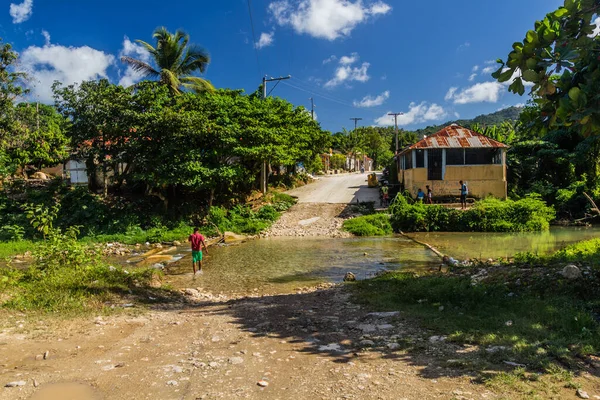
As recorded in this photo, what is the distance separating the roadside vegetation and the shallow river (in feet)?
10.8

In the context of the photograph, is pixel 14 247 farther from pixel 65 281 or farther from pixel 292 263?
pixel 292 263

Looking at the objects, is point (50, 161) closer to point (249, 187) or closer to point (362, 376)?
point (249, 187)

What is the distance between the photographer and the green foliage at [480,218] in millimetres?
21406

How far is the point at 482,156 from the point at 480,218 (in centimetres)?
681

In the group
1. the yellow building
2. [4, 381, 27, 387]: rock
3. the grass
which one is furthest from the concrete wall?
[4, 381, 27, 387]: rock

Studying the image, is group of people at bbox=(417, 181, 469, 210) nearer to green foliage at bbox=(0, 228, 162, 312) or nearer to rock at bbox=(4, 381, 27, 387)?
green foliage at bbox=(0, 228, 162, 312)

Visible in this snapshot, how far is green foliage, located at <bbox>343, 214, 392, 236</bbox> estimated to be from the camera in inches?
841

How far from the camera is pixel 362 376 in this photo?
4070 mm

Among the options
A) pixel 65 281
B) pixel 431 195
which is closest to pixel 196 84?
pixel 431 195

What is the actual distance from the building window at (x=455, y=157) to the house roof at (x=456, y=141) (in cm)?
49

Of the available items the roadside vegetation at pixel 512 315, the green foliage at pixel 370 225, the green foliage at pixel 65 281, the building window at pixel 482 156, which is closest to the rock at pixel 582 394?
the roadside vegetation at pixel 512 315

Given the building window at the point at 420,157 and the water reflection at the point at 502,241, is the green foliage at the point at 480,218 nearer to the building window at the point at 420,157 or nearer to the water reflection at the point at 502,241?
the water reflection at the point at 502,241

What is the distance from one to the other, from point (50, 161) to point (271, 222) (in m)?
15.2

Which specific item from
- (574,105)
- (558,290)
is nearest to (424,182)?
(558,290)
